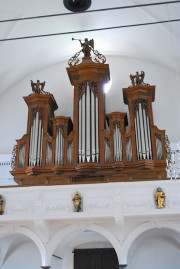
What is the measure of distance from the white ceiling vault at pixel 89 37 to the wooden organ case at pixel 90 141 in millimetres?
1017

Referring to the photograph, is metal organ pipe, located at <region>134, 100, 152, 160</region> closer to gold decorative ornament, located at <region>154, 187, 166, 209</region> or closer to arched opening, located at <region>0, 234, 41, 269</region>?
gold decorative ornament, located at <region>154, 187, 166, 209</region>

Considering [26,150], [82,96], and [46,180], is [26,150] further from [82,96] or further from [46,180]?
[82,96]

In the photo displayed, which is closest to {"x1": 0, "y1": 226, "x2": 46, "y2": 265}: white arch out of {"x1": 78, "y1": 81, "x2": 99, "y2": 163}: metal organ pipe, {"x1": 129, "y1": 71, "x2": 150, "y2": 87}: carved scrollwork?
{"x1": 78, "y1": 81, "x2": 99, "y2": 163}: metal organ pipe

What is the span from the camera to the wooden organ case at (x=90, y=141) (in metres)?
9.98

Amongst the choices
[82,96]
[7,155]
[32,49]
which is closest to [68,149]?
[82,96]

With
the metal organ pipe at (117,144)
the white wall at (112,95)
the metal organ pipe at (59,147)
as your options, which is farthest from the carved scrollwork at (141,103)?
the metal organ pipe at (59,147)

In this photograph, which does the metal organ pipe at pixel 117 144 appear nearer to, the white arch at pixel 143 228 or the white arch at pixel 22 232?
the white arch at pixel 143 228

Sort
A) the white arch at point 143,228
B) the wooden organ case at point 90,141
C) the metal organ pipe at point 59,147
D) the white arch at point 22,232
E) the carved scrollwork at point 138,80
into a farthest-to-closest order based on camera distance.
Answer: the carved scrollwork at point 138,80, the metal organ pipe at point 59,147, the wooden organ case at point 90,141, the white arch at point 22,232, the white arch at point 143,228

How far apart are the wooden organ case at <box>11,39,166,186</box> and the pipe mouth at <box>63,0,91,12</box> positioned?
2177 millimetres

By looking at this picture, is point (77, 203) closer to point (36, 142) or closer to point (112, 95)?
point (36, 142)

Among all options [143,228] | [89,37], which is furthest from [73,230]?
[89,37]

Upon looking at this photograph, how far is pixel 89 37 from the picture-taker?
12211 mm

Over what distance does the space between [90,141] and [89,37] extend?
13.1 feet

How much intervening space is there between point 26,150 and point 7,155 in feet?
5.82
